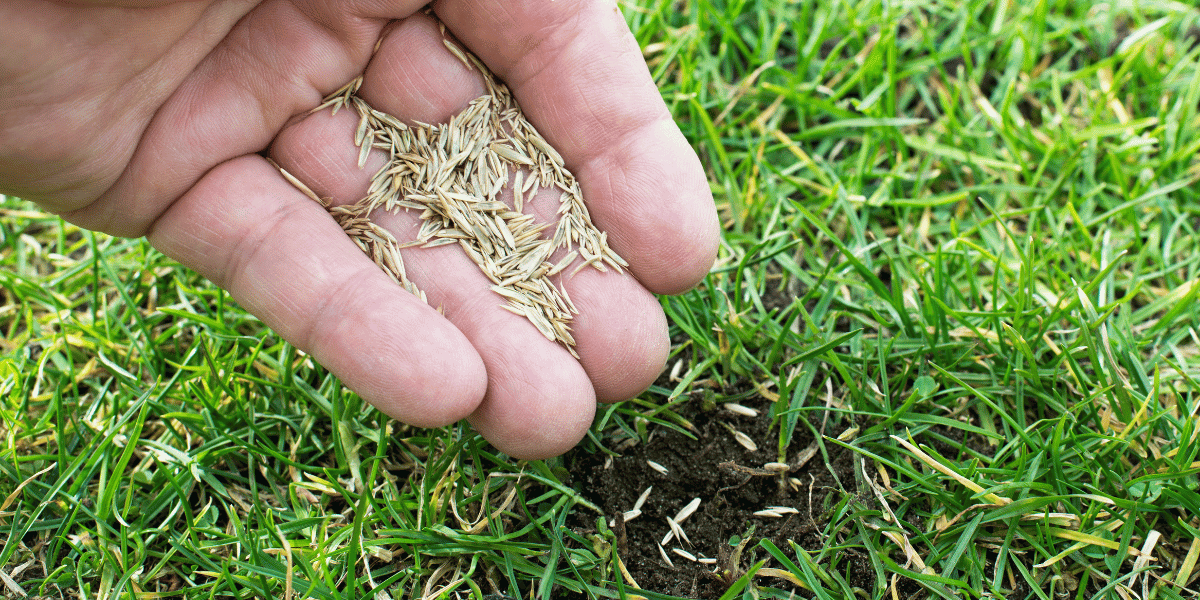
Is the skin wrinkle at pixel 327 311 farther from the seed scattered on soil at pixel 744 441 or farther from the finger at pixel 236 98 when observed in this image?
the seed scattered on soil at pixel 744 441

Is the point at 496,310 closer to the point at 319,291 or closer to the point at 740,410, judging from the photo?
the point at 319,291

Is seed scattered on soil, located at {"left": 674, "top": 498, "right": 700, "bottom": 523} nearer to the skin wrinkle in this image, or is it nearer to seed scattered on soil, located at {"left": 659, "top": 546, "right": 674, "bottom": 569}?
seed scattered on soil, located at {"left": 659, "top": 546, "right": 674, "bottom": 569}

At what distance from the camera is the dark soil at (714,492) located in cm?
192

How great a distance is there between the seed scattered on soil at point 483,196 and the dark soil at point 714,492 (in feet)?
1.23

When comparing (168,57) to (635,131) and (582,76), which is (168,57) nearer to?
(582,76)

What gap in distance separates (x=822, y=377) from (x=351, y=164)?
1.40 m

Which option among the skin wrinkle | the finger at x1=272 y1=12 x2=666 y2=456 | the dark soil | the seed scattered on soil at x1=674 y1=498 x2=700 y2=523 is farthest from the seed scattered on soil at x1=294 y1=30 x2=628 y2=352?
the seed scattered on soil at x1=674 y1=498 x2=700 y2=523

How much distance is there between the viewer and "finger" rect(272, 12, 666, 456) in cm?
188

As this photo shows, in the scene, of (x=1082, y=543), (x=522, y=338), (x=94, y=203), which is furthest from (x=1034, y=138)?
(x=94, y=203)

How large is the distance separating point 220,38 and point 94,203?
53cm

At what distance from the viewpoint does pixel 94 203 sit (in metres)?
2.06

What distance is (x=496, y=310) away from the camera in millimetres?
2023

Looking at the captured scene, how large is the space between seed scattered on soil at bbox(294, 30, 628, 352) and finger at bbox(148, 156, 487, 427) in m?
0.12

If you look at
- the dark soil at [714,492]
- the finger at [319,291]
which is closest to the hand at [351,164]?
the finger at [319,291]
